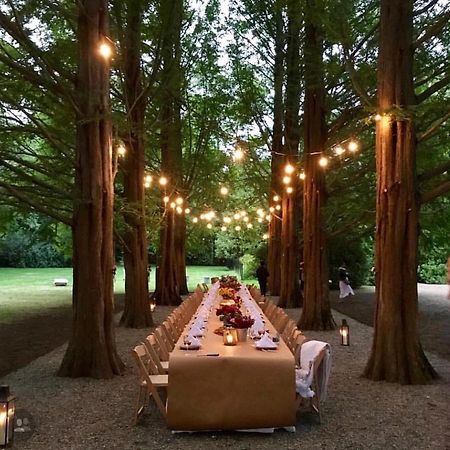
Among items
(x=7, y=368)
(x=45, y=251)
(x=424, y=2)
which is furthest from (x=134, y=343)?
(x=45, y=251)

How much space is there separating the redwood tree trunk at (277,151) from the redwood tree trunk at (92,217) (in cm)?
893

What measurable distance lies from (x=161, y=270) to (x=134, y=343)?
951cm

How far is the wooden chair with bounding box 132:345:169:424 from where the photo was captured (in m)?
6.55

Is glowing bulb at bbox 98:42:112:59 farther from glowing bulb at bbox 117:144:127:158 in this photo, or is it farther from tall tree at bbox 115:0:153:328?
tall tree at bbox 115:0:153:328

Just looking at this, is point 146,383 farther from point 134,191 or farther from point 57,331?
point 57,331

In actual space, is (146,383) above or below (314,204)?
below

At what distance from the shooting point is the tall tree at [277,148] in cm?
2172

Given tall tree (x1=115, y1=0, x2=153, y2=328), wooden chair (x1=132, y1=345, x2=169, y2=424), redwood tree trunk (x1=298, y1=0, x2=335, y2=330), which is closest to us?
wooden chair (x1=132, y1=345, x2=169, y2=424)

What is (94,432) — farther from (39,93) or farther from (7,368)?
(39,93)

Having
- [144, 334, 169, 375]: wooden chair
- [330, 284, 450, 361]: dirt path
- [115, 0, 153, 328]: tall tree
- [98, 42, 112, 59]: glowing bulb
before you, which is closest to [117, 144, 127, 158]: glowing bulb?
[115, 0, 153, 328]: tall tree

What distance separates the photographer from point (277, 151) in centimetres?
2417

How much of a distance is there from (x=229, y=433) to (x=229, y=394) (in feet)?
1.34

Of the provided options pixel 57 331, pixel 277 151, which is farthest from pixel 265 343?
pixel 277 151

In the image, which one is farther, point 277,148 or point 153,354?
point 277,148
